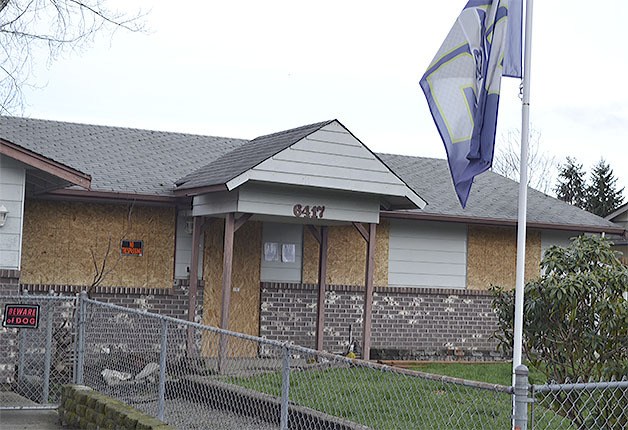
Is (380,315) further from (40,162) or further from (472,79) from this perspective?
(472,79)

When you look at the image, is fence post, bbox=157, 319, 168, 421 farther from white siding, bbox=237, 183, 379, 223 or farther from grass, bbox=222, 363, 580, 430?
white siding, bbox=237, 183, 379, 223

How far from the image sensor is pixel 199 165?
17.0 metres

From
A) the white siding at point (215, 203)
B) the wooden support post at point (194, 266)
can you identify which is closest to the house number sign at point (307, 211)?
the white siding at point (215, 203)

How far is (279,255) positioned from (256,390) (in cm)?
609

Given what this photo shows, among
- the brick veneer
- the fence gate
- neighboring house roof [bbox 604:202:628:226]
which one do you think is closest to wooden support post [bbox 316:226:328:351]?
the brick veneer

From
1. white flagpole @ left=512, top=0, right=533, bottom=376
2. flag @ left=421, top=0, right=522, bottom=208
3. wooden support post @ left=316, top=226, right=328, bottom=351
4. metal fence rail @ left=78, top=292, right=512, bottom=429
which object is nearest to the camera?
white flagpole @ left=512, top=0, right=533, bottom=376

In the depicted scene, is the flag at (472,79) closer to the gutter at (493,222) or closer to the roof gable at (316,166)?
the roof gable at (316,166)

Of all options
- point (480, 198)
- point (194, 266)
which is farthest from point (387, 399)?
point (480, 198)

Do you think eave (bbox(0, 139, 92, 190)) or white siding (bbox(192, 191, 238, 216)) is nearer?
eave (bbox(0, 139, 92, 190))

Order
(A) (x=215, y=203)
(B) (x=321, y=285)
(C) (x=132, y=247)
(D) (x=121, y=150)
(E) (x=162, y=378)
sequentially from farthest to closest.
A: (D) (x=121, y=150), (B) (x=321, y=285), (C) (x=132, y=247), (A) (x=215, y=203), (E) (x=162, y=378)

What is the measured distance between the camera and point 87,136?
56.5 ft

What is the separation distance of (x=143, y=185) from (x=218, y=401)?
6.97 m

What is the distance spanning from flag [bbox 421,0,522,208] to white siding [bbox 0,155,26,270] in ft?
23.4

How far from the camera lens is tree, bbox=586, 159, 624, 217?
41188mm
